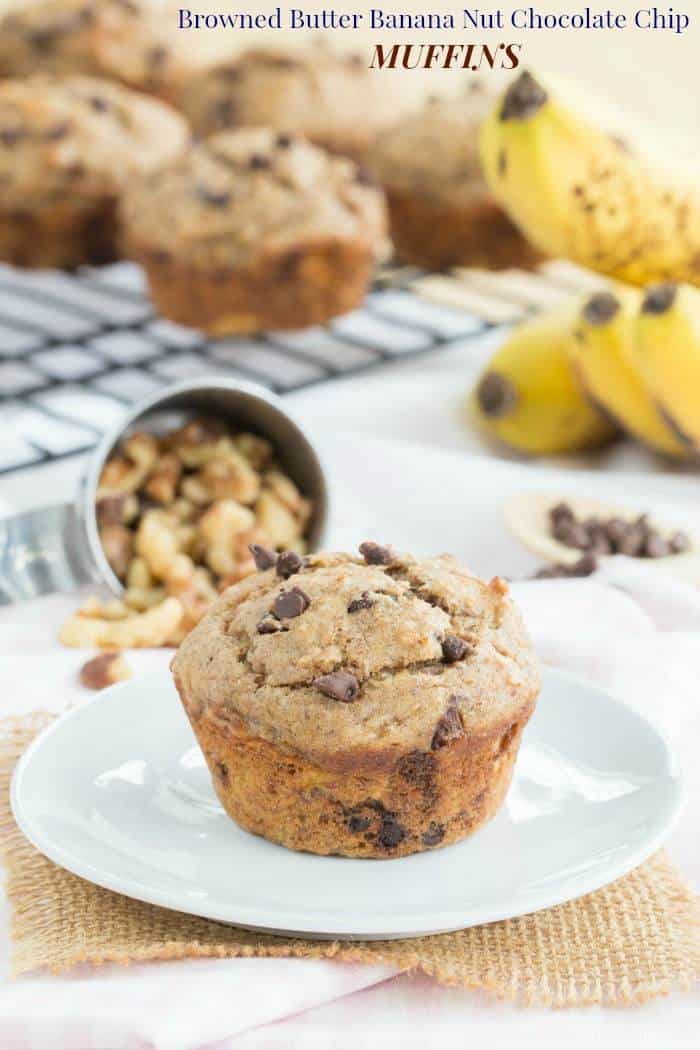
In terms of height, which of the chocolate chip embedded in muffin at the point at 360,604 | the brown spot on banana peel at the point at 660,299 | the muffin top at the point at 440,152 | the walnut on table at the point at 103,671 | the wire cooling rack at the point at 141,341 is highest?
the chocolate chip embedded in muffin at the point at 360,604

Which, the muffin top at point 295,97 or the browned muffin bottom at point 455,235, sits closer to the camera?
the browned muffin bottom at point 455,235

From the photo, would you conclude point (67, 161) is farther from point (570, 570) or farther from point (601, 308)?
point (570, 570)

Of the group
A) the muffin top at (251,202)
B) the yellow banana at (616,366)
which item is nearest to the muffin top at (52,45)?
the muffin top at (251,202)

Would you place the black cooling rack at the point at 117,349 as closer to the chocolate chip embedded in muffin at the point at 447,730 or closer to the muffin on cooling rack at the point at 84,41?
the muffin on cooling rack at the point at 84,41

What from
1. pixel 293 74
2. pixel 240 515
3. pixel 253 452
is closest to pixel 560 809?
pixel 240 515

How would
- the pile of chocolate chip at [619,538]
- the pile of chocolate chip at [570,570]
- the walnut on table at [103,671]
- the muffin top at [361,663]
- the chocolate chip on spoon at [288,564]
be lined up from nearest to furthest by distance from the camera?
the muffin top at [361,663] < the chocolate chip on spoon at [288,564] < the walnut on table at [103,671] < the pile of chocolate chip at [570,570] < the pile of chocolate chip at [619,538]

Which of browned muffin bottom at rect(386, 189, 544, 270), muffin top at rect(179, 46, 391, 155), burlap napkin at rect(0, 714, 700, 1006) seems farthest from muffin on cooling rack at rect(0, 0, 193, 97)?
burlap napkin at rect(0, 714, 700, 1006)

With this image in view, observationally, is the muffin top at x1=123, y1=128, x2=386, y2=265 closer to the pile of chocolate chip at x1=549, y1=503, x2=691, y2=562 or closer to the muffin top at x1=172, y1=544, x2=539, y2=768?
the pile of chocolate chip at x1=549, y1=503, x2=691, y2=562
